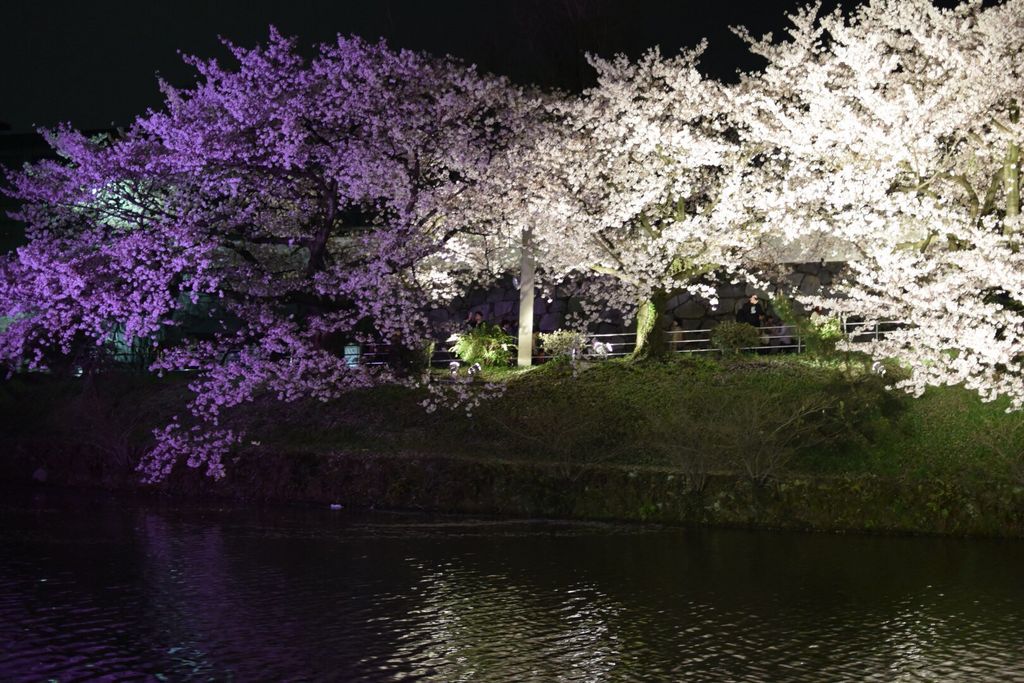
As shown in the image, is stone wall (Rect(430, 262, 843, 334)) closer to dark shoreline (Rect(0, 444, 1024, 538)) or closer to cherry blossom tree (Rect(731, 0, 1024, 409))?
cherry blossom tree (Rect(731, 0, 1024, 409))

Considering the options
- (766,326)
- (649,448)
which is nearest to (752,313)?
(766,326)

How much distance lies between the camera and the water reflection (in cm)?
1190

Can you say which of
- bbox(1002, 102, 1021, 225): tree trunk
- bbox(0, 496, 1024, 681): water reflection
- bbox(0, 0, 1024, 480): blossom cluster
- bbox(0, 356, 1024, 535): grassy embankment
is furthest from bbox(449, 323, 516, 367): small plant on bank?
bbox(1002, 102, 1021, 225): tree trunk

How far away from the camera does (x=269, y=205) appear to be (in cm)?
2656

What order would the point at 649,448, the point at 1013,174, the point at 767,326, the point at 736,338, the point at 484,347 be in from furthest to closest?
1. the point at 484,347
2. the point at 767,326
3. the point at 736,338
4. the point at 649,448
5. the point at 1013,174

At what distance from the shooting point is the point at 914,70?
2466 centimetres

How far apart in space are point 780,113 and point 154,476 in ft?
52.0

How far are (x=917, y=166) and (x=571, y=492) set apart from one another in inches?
385

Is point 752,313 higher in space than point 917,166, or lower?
lower

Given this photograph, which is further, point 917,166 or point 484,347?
point 484,347

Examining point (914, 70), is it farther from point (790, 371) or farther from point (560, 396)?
point (560, 396)

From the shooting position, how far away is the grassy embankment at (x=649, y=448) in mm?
20797

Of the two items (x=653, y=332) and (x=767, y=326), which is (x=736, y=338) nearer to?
(x=767, y=326)

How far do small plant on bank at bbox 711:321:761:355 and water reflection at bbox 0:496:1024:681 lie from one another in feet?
27.3
